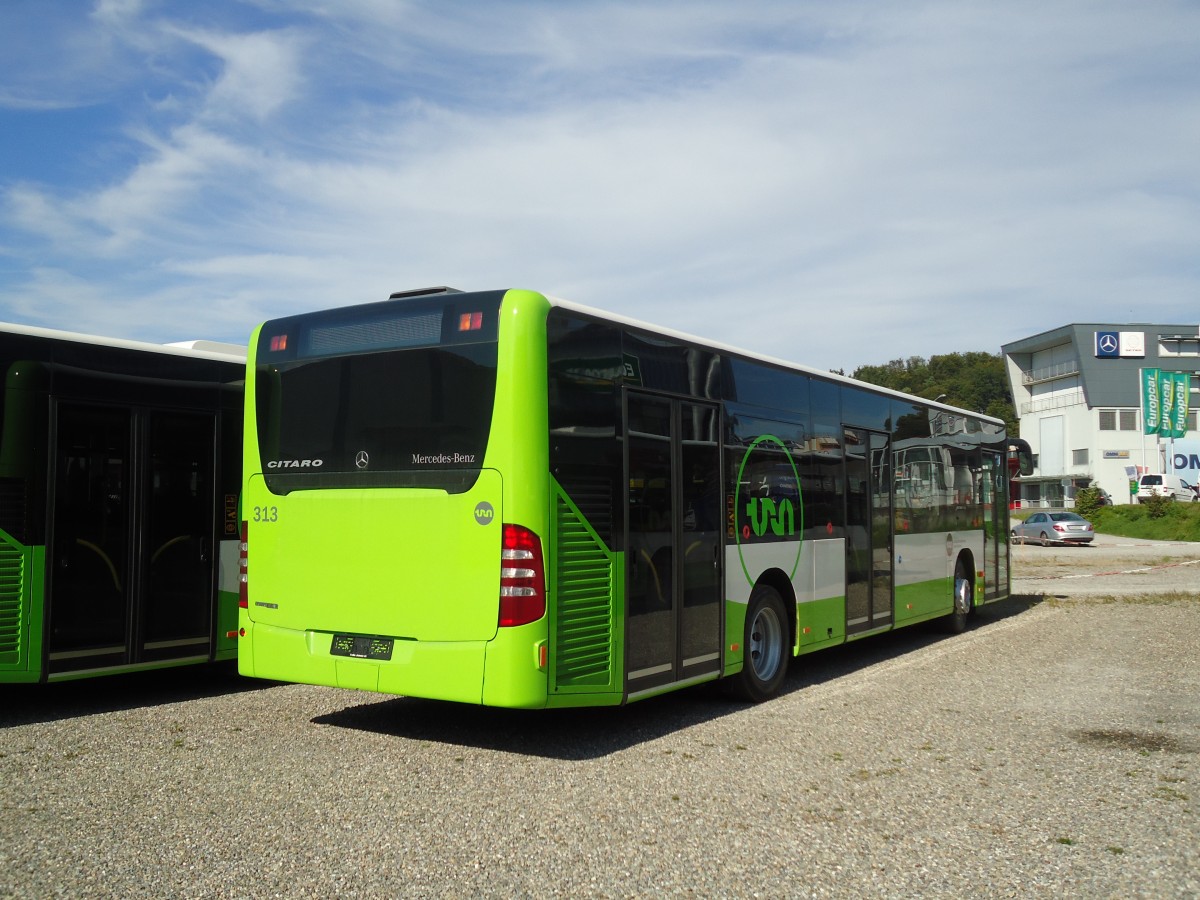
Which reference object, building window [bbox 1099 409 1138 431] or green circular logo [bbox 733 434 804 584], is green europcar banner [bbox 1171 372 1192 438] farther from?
green circular logo [bbox 733 434 804 584]

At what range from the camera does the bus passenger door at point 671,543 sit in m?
7.52

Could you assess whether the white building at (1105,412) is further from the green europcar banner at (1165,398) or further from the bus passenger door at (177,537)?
the bus passenger door at (177,537)

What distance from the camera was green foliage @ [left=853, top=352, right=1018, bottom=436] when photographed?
115938mm

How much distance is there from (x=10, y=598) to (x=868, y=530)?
7775 millimetres

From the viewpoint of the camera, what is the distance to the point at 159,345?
358 inches

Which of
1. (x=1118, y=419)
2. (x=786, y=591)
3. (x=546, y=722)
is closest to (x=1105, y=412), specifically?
(x=1118, y=419)

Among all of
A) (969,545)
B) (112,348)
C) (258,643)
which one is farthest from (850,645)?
(112,348)

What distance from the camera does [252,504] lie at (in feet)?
26.5

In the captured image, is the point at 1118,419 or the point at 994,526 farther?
the point at 1118,419

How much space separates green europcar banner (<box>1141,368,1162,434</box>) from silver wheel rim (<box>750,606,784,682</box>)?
2610 inches

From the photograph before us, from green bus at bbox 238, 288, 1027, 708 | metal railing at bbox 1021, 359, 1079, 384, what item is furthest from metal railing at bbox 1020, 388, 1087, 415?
green bus at bbox 238, 288, 1027, 708

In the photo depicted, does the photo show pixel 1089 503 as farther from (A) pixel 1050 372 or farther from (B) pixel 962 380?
(B) pixel 962 380

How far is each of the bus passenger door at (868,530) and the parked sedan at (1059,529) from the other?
34.7 meters

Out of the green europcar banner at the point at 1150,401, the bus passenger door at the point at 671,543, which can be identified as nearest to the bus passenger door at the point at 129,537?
the bus passenger door at the point at 671,543
